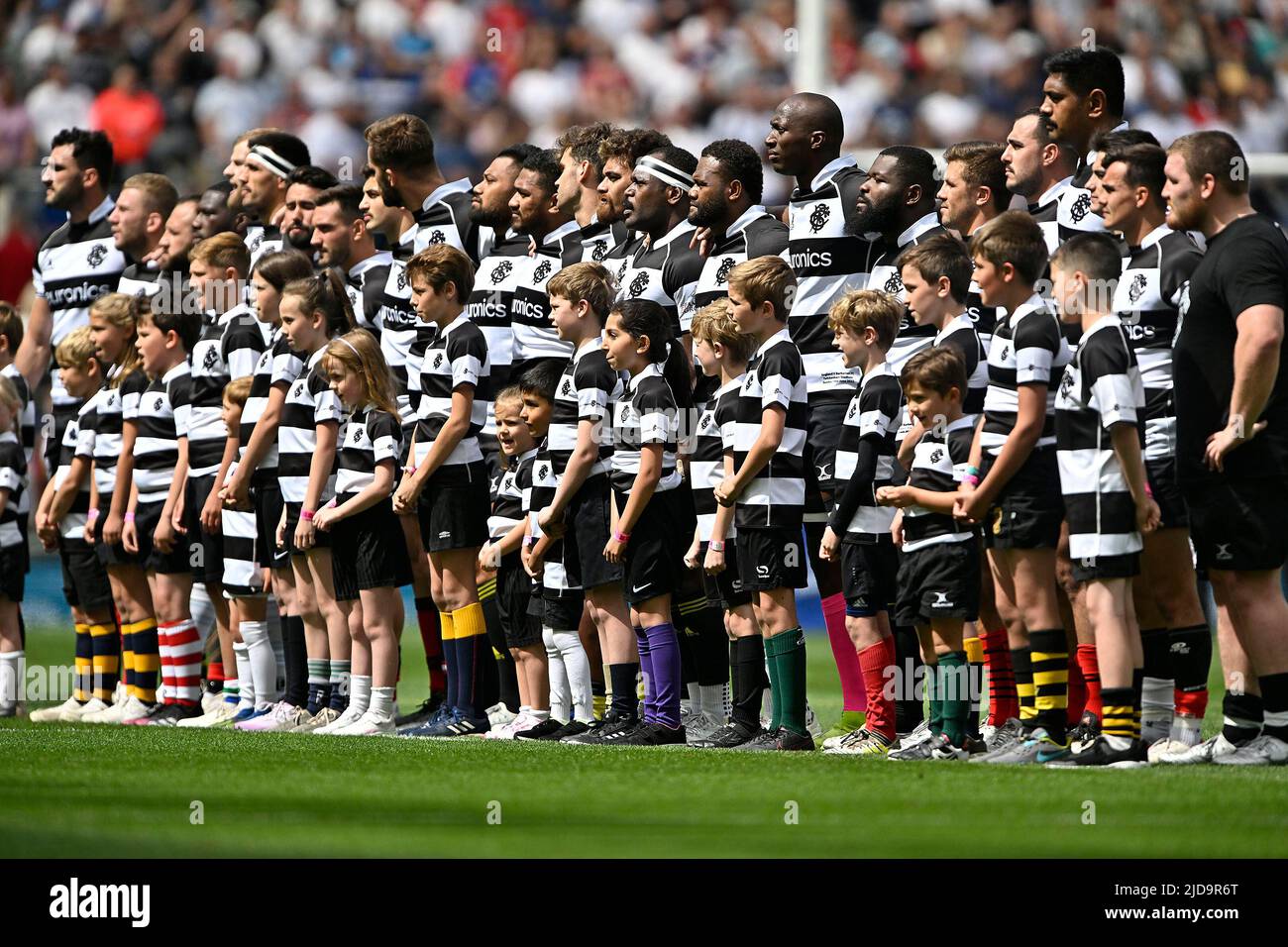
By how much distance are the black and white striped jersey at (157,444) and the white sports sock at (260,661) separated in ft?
3.19

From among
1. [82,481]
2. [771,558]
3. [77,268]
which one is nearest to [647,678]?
[771,558]

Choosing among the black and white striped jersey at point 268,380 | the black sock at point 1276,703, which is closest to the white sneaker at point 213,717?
the black and white striped jersey at point 268,380

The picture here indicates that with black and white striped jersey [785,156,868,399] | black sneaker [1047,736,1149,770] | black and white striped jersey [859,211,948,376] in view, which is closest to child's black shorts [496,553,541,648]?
black and white striped jersey [785,156,868,399]

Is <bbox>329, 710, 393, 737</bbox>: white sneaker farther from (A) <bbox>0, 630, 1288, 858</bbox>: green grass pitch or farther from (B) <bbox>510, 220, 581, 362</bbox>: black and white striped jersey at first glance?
(B) <bbox>510, 220, 581, 362</bbox>: black and white striped jersey

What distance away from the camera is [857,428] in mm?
8586

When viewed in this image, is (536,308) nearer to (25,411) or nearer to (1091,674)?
(1091,674)

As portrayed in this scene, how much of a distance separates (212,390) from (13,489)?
1406mm

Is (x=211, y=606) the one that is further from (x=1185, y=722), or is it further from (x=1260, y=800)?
(x=1260, y=800)

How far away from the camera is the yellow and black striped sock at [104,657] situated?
11406 mm

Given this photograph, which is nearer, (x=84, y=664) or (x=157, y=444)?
(x=157, y=444)

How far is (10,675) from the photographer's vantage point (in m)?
11.3

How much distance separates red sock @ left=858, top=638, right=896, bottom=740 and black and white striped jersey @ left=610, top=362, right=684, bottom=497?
1258mm

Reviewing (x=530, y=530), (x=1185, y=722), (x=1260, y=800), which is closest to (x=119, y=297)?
(x=530, y=530)
